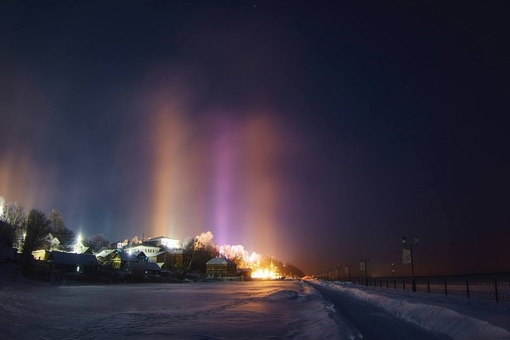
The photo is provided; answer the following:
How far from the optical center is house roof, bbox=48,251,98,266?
81.0 metres

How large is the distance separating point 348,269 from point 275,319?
10381cm

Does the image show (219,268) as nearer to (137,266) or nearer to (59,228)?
(137,266)

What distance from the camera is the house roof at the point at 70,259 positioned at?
266ft

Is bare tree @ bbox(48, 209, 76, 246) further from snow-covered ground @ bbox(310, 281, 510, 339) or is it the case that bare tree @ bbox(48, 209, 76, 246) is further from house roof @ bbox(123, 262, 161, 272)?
snow-covered ground @ bbox(310, 281, 510, 339)

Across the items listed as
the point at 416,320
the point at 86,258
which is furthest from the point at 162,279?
the point at 416,320

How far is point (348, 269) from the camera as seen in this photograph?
113438mm

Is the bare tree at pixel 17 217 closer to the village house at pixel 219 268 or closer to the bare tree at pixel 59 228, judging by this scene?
the bare tree at pixel 59 228

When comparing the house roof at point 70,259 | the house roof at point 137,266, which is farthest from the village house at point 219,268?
the house roof at point 70,259

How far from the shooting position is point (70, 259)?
84250 mm

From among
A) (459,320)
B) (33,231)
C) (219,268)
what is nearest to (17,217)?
(33,231)

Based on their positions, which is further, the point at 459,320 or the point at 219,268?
the point at 219,268

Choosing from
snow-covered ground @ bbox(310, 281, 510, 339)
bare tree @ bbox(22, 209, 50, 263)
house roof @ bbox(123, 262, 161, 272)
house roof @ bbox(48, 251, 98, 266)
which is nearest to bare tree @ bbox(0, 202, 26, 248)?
bare tree @ bbox(22, 209, 50, 263)

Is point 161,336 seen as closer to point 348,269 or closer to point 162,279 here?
point 162,279

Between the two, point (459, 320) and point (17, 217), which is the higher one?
point (17, 217)
